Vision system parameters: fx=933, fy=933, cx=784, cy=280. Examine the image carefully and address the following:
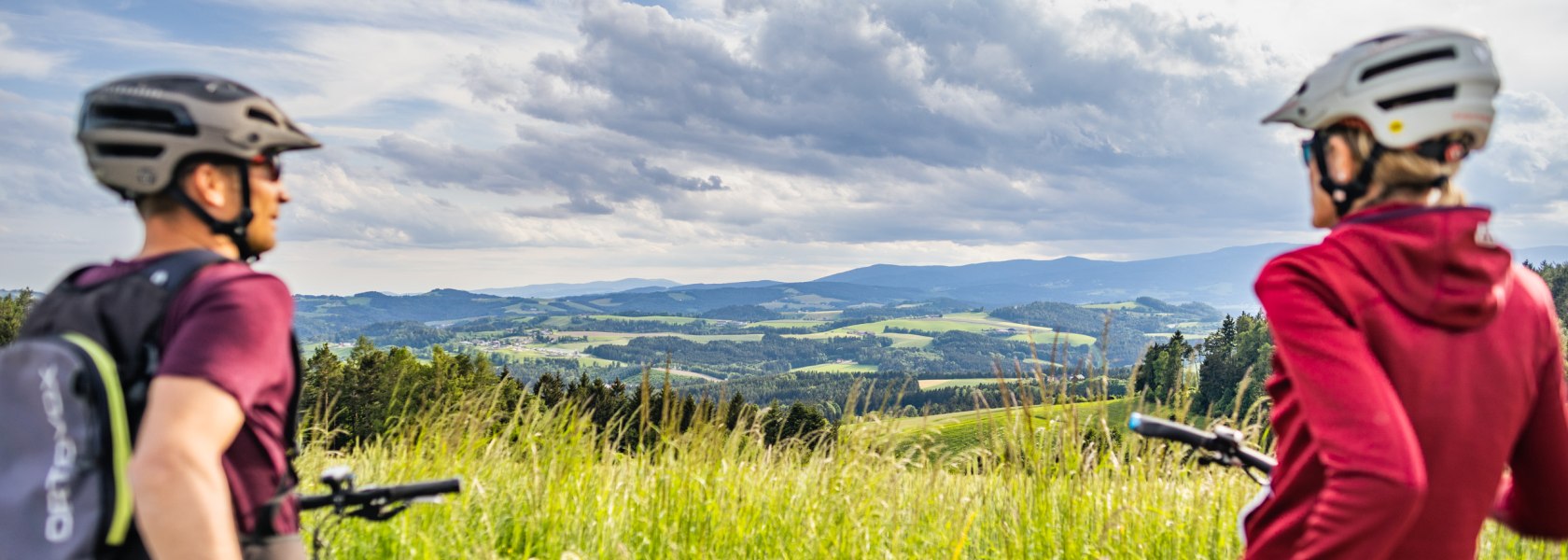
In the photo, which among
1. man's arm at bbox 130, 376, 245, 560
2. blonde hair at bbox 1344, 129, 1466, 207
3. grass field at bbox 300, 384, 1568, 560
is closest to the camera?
man's arm at bbox 130, 376, 245, 560

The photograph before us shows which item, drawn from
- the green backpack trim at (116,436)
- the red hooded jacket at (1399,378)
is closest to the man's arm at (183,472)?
the green backpack trim at (116,436)

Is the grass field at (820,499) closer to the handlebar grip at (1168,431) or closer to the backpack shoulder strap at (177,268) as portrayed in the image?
the handlebar grip at (1168,431)

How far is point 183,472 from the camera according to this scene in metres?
2.00

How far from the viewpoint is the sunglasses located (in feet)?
8.64

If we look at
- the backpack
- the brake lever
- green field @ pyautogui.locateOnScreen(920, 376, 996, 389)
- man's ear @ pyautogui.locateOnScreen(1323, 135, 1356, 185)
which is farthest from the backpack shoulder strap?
green field @ pyautogui.locateOnScreen(920, 376, 996, 389)

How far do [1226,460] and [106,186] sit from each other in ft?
11.1

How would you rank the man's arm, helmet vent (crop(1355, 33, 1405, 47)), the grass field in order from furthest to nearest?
the grass field → helmet vent (crop(1355, 33, 1405, 47)) → the man's arm

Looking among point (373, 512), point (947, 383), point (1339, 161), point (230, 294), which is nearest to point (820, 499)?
point (373, 512)

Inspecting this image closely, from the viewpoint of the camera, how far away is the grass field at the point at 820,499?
4.89 m

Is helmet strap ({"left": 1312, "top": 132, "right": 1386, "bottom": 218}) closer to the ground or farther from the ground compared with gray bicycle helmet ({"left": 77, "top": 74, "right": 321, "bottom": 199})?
closer to the ground

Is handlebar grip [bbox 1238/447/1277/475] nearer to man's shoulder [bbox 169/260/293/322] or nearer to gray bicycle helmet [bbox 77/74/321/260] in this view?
man's shoulder [bbox 169/260/293/322]

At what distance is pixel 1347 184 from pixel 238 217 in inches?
116

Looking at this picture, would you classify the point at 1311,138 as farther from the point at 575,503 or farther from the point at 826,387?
the point at 826,387

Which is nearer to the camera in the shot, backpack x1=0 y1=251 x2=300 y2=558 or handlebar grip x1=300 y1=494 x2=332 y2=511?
backpack x1=0 y1=251 x2=300 y2=558
